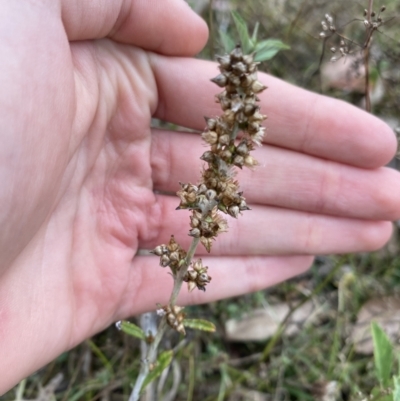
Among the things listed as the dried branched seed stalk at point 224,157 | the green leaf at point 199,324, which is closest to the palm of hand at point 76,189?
the dried branched seed stalk at point 224,157

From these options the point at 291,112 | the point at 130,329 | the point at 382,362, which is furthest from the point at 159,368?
the point at 291,112

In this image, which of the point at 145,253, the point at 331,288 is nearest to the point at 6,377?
the point at 145,253

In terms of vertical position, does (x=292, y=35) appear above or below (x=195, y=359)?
above

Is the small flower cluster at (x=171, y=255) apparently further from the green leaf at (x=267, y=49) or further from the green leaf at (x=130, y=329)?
the green leaf at (x=267, y=49)

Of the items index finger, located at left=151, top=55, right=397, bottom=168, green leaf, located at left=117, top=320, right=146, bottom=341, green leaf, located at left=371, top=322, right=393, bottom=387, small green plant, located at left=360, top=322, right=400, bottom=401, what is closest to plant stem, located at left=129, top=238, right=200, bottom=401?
green leaf, located at left=117, top=320, right=146, bottom=341

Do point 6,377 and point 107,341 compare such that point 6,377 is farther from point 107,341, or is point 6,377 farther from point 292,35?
point 292,35
